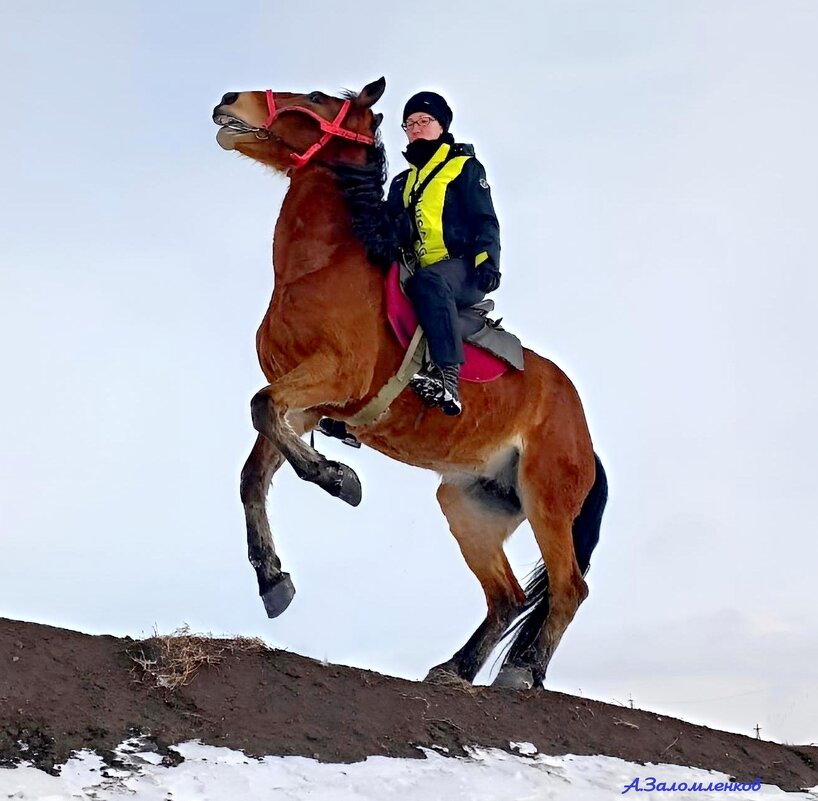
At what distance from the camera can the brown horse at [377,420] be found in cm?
651

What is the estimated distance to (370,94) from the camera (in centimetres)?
723

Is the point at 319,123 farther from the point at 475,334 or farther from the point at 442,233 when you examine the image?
the point at 475,334

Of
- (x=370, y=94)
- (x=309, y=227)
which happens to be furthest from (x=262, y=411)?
(x=370, y=94)

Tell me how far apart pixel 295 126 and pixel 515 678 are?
12.9ft

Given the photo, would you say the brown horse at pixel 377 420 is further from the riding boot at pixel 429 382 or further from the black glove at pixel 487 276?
the black glove at pixel 487 276

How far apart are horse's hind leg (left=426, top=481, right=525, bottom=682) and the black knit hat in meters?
2.62

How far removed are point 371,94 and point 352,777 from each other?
167 inches

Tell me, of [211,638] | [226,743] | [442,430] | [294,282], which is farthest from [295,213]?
[226,743]

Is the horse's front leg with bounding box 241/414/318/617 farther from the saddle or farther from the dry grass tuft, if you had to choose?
the saddle

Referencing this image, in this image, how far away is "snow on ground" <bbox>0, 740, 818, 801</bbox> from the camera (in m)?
4.87

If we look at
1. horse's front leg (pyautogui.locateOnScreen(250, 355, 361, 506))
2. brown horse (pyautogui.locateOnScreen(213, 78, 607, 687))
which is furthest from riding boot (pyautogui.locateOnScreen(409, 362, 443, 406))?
horse's front leg (pyautogui.locateOnScreen(250, 355, 361, 506))

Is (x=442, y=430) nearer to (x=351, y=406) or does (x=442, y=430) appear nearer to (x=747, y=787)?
(x=351, y=406)

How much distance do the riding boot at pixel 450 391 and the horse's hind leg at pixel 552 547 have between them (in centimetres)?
92

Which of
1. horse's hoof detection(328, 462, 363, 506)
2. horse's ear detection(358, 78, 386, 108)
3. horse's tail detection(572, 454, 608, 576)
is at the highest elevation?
horse's ear detection(358, 78, 386, 108)
